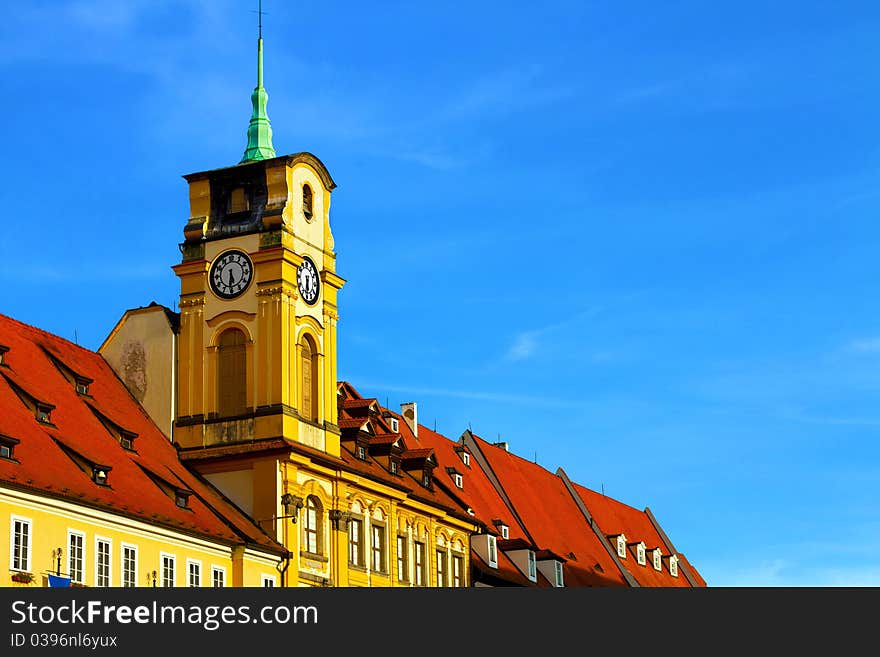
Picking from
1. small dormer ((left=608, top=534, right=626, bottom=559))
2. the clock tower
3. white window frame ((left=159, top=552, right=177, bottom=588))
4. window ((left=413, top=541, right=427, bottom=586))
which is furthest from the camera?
small dormer ((left=608, top=534, right=626, bottom=559))

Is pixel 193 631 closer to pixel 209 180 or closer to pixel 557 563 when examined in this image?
pixel 209 180

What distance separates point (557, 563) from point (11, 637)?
5638 centimetres

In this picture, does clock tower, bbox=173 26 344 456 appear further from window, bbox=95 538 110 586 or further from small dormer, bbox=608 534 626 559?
small dormer, bbox=608 534 626 559

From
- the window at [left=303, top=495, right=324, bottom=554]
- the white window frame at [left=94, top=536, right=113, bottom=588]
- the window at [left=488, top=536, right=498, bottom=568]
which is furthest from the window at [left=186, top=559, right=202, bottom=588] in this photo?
the window at [left=488, top=536, right=498, bottom=568]

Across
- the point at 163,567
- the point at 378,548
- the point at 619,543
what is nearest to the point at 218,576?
the point at 163,567

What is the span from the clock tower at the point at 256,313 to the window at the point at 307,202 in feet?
0.14

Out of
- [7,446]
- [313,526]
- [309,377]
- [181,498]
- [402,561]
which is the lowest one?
[402,561]

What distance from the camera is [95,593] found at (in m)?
48.8

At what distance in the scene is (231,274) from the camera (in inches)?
3108

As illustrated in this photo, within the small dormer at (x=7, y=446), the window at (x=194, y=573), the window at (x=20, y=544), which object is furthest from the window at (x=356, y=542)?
the window at (x=20, y=544)

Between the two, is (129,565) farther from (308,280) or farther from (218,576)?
(308,280)

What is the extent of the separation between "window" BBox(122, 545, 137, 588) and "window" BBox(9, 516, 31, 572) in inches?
181

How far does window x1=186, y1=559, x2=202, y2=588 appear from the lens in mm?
68688

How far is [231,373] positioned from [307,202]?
27.4ft
